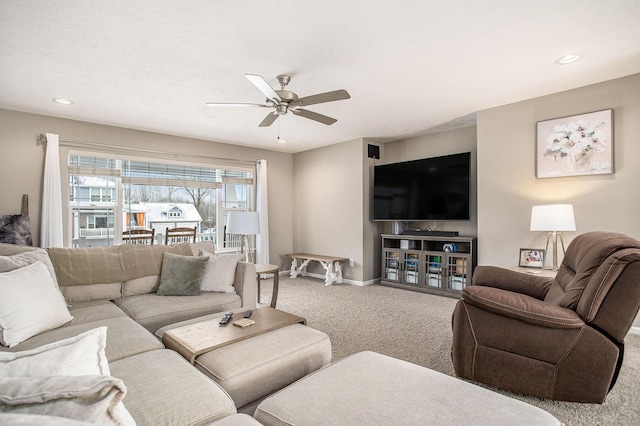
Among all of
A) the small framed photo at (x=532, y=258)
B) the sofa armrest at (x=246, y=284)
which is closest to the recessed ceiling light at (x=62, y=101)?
the sofa armrest at (x=246, y=284)

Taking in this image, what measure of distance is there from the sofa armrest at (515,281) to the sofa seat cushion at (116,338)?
8.01 ft

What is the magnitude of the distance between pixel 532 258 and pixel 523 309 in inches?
Result: 78.3

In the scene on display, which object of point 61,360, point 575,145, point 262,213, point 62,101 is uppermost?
point 62,101

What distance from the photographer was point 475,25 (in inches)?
85.3

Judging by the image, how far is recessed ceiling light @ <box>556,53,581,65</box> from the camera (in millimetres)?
2594

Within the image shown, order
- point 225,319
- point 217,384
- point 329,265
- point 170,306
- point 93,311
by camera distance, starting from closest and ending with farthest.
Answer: point 217,384 < point 225,319 < point 93,311 < point 170,306 < point 329,265

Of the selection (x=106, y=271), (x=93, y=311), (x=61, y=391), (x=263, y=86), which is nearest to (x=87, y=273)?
(x=106, y=271)

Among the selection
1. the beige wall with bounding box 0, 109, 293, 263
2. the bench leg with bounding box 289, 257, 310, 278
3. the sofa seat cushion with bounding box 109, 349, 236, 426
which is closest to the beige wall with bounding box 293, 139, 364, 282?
the bench leg with bounding box 289, 257, 310, 278

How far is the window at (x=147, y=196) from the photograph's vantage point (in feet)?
14.4

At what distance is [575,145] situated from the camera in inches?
129

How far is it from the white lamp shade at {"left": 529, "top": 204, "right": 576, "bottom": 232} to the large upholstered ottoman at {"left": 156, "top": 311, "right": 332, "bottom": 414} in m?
2.47

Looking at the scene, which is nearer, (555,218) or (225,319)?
(225,319)

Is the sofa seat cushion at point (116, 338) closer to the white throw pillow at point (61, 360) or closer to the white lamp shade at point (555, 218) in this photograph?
the white throw pillow at point (61, 360)

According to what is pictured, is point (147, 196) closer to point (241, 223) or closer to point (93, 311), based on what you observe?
point (241, 223)
